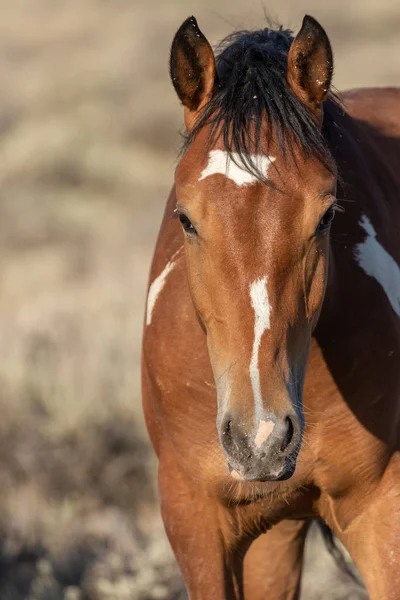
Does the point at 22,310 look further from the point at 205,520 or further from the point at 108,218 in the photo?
the point at 205,520

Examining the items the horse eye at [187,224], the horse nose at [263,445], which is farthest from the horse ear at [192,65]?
the horse nose at [263,445]

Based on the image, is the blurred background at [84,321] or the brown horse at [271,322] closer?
the brown horse at [271,322]

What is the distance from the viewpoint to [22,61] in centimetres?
2856

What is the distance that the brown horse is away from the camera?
2.81 meters

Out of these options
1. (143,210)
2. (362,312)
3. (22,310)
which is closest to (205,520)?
(362,312)

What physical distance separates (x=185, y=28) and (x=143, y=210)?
36.0 ft

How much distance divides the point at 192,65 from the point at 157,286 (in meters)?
0.87

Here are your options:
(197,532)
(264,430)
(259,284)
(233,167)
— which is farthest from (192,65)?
(197,532)

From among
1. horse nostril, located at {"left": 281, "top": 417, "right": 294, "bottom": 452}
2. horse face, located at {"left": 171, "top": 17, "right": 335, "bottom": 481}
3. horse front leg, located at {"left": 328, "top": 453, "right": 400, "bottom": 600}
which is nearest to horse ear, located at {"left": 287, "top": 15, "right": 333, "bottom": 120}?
horse face, located at {"left": 171, "top": 17, "right": 335, "bottom": 481}

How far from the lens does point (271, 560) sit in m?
4.26

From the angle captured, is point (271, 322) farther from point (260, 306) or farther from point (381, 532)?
point (381, 532)

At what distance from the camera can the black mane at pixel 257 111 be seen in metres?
2.94

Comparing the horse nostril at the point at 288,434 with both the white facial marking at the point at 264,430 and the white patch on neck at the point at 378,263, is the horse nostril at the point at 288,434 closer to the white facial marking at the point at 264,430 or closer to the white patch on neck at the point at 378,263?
the white facial marking at the point at 264,430

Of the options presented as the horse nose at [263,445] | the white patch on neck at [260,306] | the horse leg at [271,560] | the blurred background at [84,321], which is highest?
the white patch on neck at [260,306]
